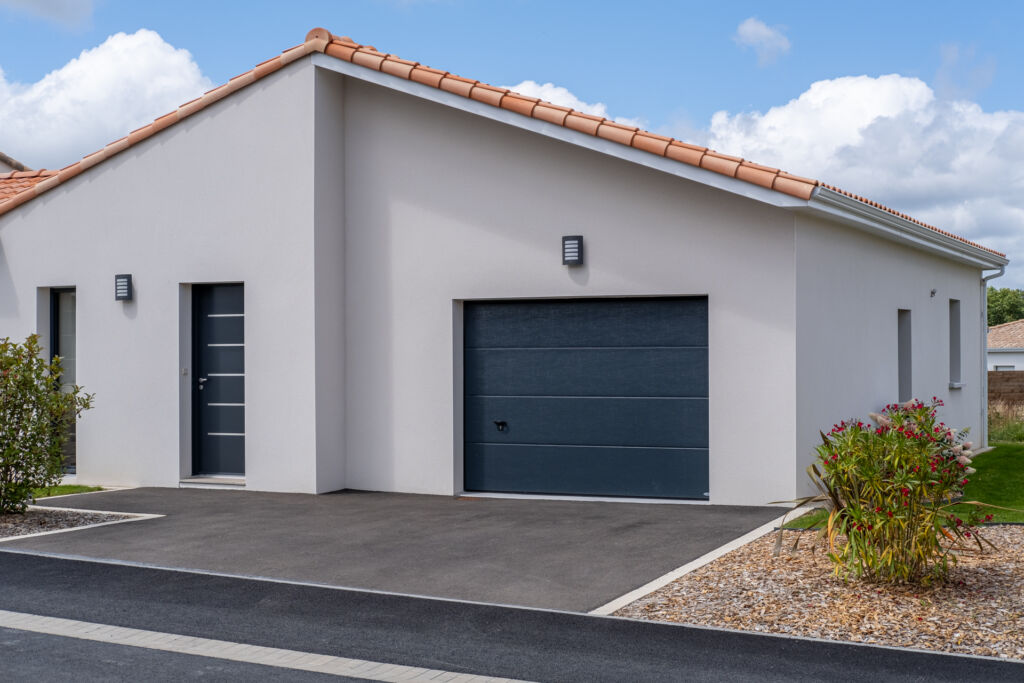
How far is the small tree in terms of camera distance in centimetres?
1065

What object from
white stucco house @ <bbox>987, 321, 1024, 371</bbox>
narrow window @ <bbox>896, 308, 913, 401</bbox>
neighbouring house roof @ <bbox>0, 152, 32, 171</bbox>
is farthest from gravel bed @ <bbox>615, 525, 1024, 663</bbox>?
white stucco house @ <bbox>987, 321, 1024, 371</bbox>

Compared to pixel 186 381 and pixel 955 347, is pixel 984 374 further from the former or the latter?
pixel 186 381

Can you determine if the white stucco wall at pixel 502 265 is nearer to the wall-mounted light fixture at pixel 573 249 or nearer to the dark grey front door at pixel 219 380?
the wall-mounted light fixture at pixel 573 249

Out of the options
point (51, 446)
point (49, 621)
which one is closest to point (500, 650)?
point (49, 621)

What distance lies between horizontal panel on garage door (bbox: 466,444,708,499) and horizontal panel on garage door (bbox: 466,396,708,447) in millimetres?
110

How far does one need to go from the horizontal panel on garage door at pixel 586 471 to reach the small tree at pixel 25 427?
14.7ft

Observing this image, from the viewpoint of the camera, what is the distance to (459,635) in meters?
6.41

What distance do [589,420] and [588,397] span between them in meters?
0.26

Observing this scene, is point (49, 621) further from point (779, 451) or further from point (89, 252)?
point (89, 252)

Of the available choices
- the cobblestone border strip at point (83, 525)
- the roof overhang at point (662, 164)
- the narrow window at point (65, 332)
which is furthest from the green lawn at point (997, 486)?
the narrow window at point (65, 332)

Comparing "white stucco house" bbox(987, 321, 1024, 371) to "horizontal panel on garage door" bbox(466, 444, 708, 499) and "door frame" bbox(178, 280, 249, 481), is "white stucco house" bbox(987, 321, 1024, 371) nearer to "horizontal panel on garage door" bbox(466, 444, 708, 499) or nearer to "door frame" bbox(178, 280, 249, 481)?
"horizontal panel on garage door" bbox(466, 444, 708, 499)

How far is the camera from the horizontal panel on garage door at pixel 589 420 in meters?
11.7

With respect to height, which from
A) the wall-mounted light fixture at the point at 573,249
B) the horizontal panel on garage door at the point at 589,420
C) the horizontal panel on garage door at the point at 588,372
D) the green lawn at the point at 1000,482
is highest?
the wall-mounted light fixture at the point at 573,249

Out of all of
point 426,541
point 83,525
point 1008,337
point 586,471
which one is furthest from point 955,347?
point 1008,337
